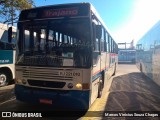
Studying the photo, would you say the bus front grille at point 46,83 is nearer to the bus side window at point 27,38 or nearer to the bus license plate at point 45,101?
the bus license plate at point 45,101

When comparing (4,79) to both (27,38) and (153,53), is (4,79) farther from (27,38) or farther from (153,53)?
(153,53)

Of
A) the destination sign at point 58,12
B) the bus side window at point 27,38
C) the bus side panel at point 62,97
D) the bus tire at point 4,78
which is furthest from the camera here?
the bus tire at point 4,78

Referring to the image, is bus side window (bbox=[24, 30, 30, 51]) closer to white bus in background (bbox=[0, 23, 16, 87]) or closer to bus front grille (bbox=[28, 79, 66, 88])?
bus front grille (bbox=[28, 79, 66, 88])

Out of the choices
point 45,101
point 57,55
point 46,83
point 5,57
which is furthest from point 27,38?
point 5,57

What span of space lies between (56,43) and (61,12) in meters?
0.93

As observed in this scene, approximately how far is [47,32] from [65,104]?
2.17 metres

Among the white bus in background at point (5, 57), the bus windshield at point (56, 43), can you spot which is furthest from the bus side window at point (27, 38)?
the white bus in background at point (5, 57)

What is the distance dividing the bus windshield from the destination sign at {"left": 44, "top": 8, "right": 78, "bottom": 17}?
0.19 metres

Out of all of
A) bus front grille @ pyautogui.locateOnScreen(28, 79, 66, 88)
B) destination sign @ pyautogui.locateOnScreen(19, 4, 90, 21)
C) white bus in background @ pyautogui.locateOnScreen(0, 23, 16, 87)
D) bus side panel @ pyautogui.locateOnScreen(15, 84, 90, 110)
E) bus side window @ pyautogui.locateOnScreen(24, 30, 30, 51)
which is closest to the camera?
bus side panel @ pyautogui.locateOnScreen(15, 84, 90, 110)

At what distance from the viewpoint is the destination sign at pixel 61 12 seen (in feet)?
19.8

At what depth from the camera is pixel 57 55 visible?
5906 millimetres

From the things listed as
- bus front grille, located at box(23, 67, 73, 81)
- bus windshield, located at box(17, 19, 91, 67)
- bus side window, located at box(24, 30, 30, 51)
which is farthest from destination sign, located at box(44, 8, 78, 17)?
bus front grille, located at box(23, 67, 73, 81)

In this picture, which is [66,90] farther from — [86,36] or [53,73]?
[86,36]

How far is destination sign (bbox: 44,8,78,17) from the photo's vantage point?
237 inches
